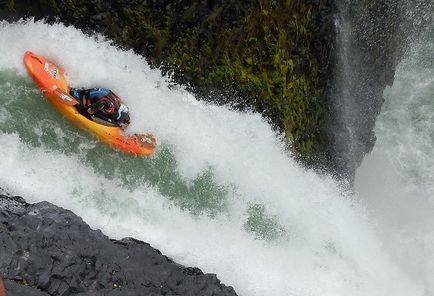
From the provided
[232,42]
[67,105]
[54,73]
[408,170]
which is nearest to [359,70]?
[232,42]

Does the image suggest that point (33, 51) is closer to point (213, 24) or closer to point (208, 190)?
point (213, 24)

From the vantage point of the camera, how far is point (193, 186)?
1055cm

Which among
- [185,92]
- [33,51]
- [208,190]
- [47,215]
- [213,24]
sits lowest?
[47,215]

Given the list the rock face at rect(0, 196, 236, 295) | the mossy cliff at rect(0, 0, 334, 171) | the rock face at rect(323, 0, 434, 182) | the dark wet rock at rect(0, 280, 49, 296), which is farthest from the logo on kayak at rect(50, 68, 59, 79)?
the rock face at rect(323, 0, 434, 182)

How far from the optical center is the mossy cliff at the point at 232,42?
1024 centimetres

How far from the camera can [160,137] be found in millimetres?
10781

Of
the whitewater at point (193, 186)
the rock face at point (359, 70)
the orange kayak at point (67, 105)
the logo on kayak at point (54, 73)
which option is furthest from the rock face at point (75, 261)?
the rock face at point (359, 70)

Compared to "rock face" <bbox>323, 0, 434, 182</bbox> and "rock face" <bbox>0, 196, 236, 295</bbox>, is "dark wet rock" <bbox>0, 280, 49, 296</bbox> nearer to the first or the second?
"rock face" <bbox>0, 196, 236, 295</bbox>

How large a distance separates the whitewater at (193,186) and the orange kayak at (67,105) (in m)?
0.17

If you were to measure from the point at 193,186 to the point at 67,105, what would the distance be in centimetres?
278

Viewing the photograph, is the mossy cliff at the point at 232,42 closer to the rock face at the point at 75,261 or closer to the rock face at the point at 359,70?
the rock face at the point at 359,70

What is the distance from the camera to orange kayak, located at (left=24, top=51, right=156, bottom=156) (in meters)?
9.79

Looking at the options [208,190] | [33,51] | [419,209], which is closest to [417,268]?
[419,209]

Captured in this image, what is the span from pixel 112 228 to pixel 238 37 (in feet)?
14.1
